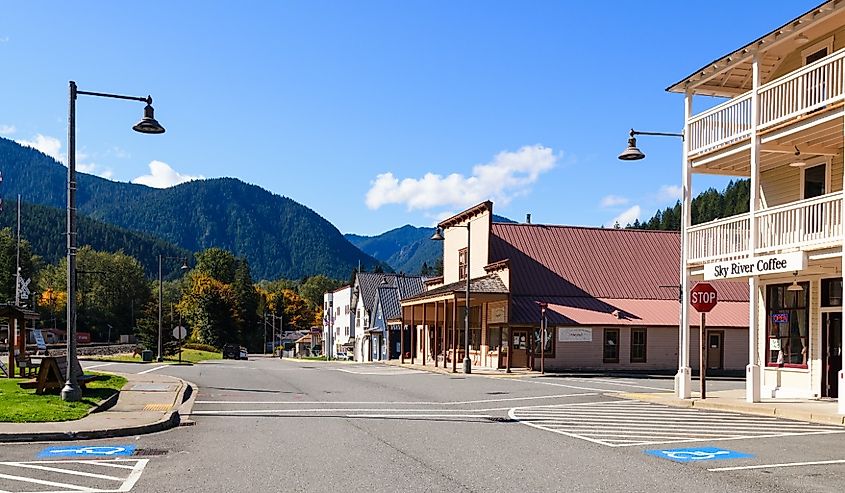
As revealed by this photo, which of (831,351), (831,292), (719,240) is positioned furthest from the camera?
(719,240)

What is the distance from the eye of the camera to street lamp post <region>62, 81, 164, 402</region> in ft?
60.5

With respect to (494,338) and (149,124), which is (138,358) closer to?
(494,338)

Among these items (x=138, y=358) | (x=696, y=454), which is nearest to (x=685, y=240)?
(x=696, y=454)

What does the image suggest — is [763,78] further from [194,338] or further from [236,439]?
[194,338]

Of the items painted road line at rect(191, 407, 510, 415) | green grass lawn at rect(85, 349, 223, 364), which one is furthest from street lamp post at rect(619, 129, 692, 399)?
green grass lawn at rect(85, 349, 223, 364)

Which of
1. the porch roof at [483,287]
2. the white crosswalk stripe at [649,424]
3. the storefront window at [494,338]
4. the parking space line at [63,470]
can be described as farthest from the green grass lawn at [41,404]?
the storefront window at [494,338]

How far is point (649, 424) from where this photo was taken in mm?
16609

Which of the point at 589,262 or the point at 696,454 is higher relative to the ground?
the point at 589,262

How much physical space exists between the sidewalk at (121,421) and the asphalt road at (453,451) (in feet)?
1.61

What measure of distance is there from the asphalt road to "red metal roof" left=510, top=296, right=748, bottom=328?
63.5 ft

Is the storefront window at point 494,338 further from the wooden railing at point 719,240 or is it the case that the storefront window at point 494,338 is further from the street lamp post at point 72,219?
the street lamp post at point 72,219

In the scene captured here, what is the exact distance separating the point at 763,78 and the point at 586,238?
2397 centimetres

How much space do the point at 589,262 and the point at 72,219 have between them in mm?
32418

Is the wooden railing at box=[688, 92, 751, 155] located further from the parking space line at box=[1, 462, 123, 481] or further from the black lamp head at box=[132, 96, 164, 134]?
the parking space line at box=[1, 462, 123, 481]
